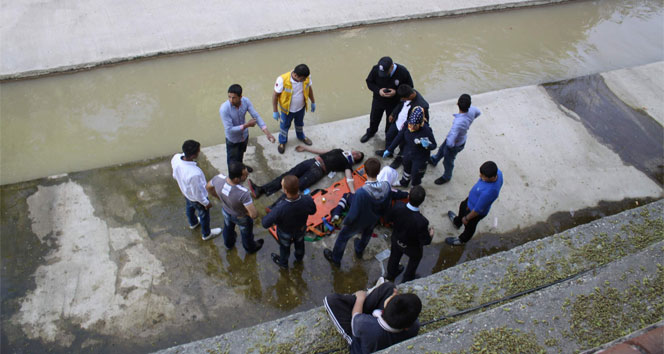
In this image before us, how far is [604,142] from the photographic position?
287 inches

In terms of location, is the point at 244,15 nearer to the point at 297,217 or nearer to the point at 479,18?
the point at 479,18

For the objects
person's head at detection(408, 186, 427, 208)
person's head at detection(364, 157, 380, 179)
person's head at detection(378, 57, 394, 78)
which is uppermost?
person's head at detection(378, 57, 394, 78)

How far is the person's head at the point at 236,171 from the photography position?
4.17 metres

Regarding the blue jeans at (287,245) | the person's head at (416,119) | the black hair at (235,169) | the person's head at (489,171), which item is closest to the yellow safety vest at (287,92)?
the person's head at (416,119)

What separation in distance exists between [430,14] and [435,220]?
6.50 meters

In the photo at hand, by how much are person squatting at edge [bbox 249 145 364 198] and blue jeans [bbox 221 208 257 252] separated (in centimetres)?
90

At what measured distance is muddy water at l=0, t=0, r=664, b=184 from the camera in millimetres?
7180

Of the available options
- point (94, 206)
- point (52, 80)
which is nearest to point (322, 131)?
point (94, 206)

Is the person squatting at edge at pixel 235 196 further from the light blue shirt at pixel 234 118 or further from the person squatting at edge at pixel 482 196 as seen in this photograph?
the person squatting at edge at pixel 482 196

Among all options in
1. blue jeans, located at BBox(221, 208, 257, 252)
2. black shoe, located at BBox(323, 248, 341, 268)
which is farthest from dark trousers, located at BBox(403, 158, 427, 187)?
blue jeans, located at BBox(221, 208, 257, 252)

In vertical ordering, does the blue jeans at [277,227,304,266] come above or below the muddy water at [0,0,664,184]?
below

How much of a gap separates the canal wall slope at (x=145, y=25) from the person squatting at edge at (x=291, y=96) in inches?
142

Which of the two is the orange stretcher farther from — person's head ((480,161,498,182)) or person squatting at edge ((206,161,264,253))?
person's head ((480,161,498,182))

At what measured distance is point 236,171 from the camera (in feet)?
13.8
